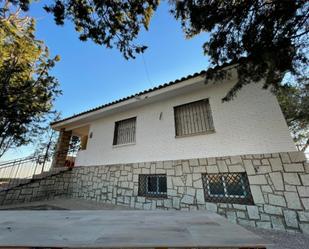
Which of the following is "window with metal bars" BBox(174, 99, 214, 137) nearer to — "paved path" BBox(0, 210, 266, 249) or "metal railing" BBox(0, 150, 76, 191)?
"paved path" BBox(0, 210, 266, 249)

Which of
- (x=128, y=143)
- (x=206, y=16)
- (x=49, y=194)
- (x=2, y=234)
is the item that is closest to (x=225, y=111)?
(x=206, y=16)

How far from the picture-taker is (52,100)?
10305 mm

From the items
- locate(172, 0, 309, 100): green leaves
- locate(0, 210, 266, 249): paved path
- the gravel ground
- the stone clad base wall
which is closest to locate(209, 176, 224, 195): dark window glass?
the stone clad base wall

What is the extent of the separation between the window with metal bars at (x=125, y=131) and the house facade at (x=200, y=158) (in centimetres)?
5

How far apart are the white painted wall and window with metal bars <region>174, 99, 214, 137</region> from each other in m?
0.18

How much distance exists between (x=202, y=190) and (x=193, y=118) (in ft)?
7.84

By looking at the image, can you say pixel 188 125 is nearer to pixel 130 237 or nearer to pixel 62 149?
pixel 130 237

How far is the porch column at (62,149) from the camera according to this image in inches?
355

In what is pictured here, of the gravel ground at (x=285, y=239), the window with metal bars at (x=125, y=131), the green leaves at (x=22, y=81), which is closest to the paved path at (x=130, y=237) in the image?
the gravel ground at (x=285, y=239)

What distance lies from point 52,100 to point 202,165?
10.2m

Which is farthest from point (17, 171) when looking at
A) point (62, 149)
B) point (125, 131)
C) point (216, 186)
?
point (216, 186)

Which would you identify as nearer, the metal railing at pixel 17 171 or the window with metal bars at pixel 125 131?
the window with metal bars at pixel 125 131

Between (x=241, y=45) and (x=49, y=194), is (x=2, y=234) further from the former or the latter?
(x=49, y=194)

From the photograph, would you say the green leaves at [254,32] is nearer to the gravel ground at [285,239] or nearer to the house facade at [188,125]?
the house facade at [188,125]
